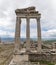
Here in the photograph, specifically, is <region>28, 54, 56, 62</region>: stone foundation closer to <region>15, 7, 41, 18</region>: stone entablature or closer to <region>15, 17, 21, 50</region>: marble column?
<region>15, 17, 21, 50</region>: marble column

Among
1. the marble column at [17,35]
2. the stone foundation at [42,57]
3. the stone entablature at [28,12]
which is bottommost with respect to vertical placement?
the stone foundation at [42,57]

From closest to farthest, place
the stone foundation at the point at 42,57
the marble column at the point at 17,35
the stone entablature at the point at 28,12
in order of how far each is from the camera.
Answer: the stone foundation at the point at 42,57, the marble column at the point at 17,35, the stone entablature at the point at 28,12

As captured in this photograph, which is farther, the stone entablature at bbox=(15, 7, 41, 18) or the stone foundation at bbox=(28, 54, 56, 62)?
the stone entablature at bbox=(15, 7, 41, 18)

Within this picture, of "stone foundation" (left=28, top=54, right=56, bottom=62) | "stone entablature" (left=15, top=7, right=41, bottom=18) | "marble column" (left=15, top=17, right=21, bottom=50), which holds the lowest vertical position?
"stone foundation" (left=28, top=54, right=56, bottom=62)

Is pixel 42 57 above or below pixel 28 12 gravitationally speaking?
below

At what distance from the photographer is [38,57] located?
2492 cm

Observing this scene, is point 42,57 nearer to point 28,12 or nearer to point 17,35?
point 17,35

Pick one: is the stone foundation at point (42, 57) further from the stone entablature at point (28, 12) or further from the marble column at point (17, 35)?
the stone entablature at point (28, 12)

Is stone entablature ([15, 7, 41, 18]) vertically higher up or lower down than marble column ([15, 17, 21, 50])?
higher up

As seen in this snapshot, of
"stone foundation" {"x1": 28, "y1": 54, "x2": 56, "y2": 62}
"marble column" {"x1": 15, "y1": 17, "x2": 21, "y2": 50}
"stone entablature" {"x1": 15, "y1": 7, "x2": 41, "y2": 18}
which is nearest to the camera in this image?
"stone foundation" {"x1": 28, "y1": 54, "x2": 56, "y2": 62}

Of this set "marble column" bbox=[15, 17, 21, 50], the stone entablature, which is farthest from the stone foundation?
the stone entablature

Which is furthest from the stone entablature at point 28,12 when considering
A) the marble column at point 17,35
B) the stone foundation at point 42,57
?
the stone foundation at point 42,57

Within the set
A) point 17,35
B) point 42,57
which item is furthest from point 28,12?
point 42,57

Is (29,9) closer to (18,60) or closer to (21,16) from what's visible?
(21,16)
